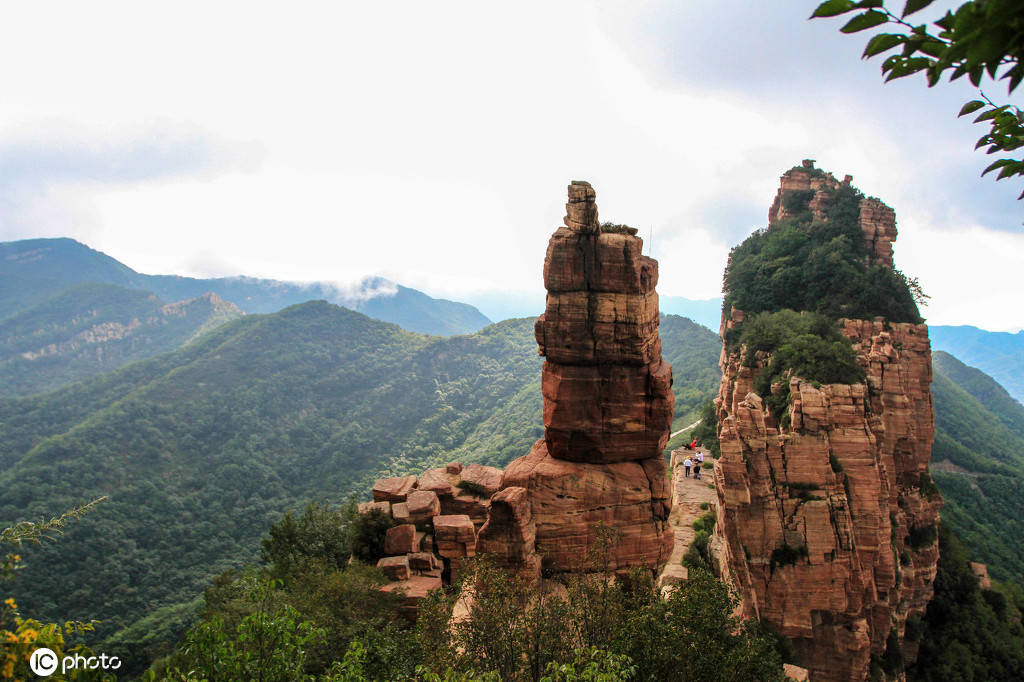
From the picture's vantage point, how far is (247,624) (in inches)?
423

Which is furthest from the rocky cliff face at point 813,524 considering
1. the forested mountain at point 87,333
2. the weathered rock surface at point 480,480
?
the forested mountain at point 87,333

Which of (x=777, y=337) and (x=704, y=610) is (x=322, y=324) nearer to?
(x=777, y=337)

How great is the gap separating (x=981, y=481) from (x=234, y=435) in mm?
117767

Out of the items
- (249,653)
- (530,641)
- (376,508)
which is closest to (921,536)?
(376,508)

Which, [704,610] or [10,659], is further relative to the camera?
[704,610]

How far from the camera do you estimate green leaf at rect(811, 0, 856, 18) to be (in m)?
3.76

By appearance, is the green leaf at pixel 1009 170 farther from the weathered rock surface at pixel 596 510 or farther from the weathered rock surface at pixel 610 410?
the weathered rock surface at pixel 596 510

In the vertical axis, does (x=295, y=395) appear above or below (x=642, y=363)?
below

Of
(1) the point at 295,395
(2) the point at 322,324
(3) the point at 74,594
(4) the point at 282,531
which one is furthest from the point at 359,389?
(4) the point at 282,531

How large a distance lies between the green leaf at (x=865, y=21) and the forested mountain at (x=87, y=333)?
178402mm

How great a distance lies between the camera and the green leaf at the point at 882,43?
3779 mm

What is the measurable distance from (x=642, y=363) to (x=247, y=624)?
17098 millimetres

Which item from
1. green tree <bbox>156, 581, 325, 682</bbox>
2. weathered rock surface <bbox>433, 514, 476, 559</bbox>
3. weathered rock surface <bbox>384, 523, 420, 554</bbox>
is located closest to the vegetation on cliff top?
green tree <bbox>156, 581, 325, 682</bbox>

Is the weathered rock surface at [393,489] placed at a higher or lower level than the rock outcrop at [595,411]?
lower
